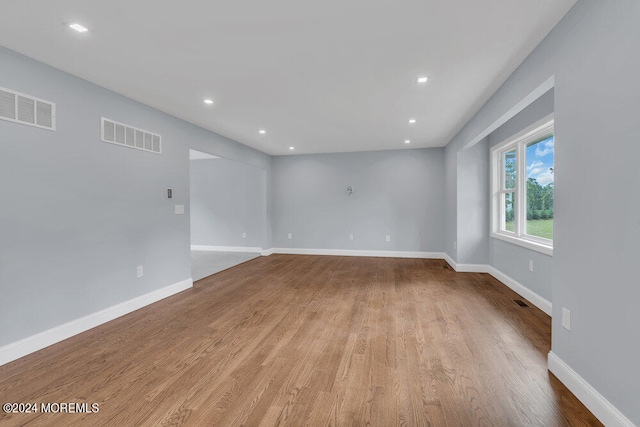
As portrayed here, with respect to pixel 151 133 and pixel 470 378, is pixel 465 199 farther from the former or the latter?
pixel 151 133

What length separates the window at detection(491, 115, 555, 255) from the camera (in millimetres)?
3371

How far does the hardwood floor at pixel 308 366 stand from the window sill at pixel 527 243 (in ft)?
2.24

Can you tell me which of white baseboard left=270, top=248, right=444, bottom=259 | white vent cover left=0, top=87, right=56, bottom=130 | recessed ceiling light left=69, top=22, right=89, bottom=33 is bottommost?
white baseboard left=270, top=248, right=444, bottom=259

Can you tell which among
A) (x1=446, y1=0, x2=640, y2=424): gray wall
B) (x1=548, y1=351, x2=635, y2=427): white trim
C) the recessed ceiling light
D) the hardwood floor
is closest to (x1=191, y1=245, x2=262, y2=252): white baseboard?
the hardwood floor

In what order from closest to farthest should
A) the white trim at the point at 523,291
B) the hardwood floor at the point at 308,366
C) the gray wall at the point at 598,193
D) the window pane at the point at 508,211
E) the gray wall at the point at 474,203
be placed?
1. the gray wall at the point at 598,193
2. the hardwood floor at the point at 308,366
3. the white trim at the point at 523,291
4. the window pane at the point at 508,211
5. the gray wall at the point at 474,203

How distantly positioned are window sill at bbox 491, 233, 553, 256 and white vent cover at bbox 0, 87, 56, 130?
4.98 metres

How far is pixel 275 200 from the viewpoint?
7.31m

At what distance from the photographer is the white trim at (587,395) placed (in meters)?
1.46

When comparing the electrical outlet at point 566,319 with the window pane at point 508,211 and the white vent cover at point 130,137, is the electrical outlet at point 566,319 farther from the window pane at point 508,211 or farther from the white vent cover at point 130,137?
the white vent cover at point 130,137

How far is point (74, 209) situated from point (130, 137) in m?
1.03

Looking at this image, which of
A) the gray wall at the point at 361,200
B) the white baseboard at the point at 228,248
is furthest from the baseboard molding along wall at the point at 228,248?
the gray wall at the point at 361,200

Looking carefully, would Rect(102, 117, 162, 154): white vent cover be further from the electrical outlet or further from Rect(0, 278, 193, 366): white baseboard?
the electrical outlet

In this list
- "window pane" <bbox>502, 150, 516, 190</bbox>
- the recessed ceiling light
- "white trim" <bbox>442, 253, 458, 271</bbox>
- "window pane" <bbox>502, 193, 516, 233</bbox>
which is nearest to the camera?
the recessed ceiling light

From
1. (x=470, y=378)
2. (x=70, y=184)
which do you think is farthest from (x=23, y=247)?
(x=470, y=378)
